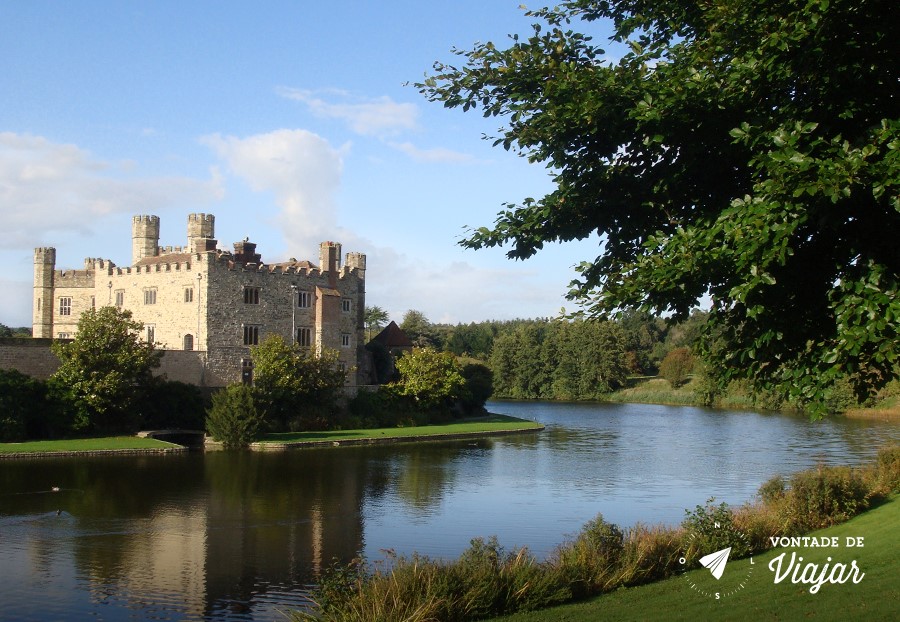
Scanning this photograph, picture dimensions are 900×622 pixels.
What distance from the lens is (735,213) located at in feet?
25.3

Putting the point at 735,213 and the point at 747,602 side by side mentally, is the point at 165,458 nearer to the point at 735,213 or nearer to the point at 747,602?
→ the point at 747,602

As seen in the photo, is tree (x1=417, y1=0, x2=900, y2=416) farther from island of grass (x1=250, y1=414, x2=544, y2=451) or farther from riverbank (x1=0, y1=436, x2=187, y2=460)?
island of grass (x1=250, y1=414, x2=544, y2=451)

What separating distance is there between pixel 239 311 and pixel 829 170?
1851 inches

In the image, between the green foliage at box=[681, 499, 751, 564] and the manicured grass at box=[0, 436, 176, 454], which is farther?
the manicured grass at box=[0, 436, 176, 454]

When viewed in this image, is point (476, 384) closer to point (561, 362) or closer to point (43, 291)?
point (43, 291)

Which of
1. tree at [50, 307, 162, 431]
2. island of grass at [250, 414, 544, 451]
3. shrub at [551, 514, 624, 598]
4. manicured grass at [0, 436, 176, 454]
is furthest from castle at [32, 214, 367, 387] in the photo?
shrub at [551, 514, 624, 598]

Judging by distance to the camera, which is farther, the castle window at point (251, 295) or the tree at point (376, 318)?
the tree at point (376, 318)

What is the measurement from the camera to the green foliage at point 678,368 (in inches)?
3568

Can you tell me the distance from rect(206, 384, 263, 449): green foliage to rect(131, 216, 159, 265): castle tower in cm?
1825

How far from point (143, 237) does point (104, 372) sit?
1786 centimetres

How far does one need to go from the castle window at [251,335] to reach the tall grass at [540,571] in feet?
118

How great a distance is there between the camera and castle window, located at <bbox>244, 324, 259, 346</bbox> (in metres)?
51.6

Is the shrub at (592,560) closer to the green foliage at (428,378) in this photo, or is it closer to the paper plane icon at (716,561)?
the paper plane icon at (716,561)

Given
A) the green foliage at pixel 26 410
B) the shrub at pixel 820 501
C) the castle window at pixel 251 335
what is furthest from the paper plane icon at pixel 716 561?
the castle window at pixel 251 335
